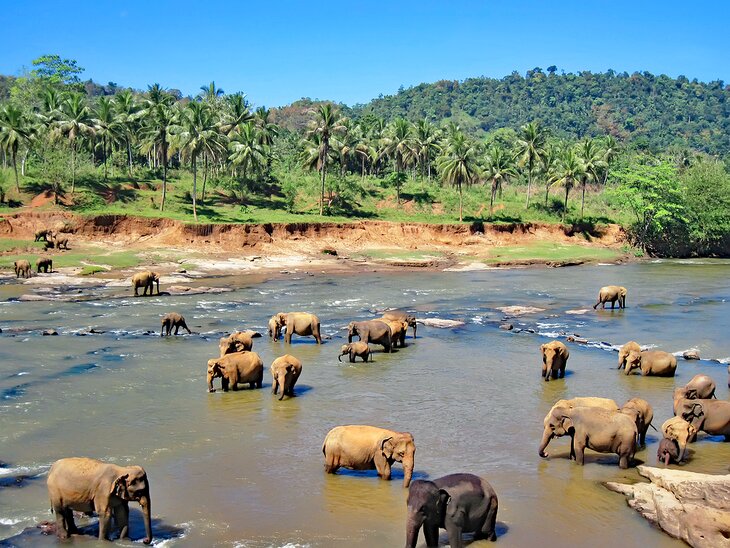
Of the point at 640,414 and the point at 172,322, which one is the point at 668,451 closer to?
the point at 640,414

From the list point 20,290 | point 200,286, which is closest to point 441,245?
point 200,286

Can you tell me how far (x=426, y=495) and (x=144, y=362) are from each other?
15.6 meters

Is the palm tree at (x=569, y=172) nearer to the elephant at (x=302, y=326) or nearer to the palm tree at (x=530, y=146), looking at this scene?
the palm tree at (x=530, y=146)

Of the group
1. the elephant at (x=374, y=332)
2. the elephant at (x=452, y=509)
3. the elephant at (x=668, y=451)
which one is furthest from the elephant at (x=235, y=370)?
the elephant at (x=668, y=451)

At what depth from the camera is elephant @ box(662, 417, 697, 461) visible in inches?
572

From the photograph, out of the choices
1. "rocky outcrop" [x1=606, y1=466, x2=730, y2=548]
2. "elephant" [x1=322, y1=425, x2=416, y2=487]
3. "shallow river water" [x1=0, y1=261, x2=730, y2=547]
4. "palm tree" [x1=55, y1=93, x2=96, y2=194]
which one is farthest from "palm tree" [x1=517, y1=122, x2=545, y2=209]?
"elephant" [x1=322, y1=425, x2=416, y2=487]

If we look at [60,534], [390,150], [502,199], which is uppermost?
[390,150]

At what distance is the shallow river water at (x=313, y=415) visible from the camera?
1214 centimetres

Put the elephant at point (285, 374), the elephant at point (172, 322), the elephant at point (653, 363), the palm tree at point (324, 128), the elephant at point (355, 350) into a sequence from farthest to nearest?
the palm tree at point (324, 128) < the elephant at point (172, 322) < the elephant at point (355, 350) < the elephant at point (653, 363) < the elephant at point (285, 374)

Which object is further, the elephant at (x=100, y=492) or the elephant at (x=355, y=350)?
the elephant at (x=355, y=350)

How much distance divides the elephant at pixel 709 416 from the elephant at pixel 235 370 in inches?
420

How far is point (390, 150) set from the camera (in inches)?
3410

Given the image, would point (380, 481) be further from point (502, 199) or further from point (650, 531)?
point (502, 199)

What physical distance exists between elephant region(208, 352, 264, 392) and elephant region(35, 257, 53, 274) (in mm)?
27149
